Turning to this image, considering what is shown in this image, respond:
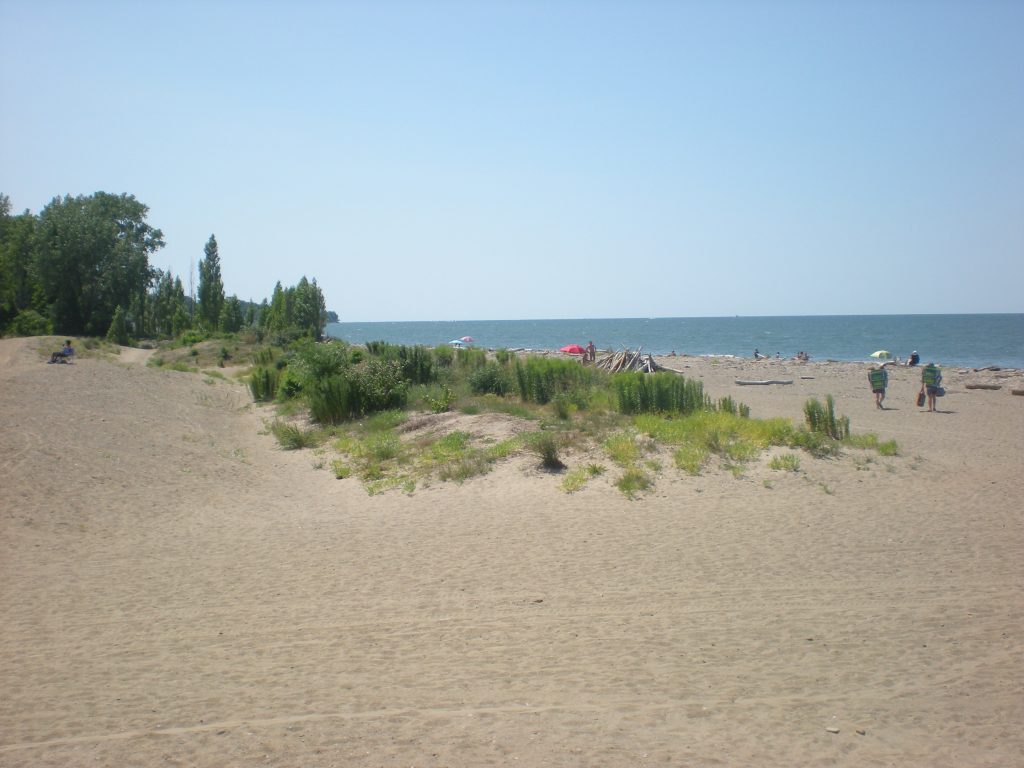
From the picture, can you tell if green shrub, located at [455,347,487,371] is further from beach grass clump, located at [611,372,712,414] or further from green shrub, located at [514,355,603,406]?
beach grass clump, located at [611,372,712,414]

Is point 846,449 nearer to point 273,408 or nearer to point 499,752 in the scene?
point 499,752

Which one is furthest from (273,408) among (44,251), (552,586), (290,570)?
(44,251)

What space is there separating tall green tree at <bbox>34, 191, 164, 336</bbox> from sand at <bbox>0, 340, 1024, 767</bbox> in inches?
1934

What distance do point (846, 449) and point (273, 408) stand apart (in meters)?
16.4

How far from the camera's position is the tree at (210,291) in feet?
204

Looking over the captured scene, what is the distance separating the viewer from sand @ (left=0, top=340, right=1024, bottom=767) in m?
5.24


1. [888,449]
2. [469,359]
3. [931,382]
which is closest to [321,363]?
[469,359]

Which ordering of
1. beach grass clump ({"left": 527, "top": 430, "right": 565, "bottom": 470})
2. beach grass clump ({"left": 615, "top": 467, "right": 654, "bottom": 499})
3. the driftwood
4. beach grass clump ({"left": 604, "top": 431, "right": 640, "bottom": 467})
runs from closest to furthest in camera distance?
beach grass clump ({"left": 615, "top": 467, "right": 654, "bottom": 499}) → beach grass clump ({"left": 604, "top": 431, "right": 640, "bottom": 467}) → beach grass clump ({"left": 527, "top": 430, "right": 565, "bottom": 470}) → the driftwood

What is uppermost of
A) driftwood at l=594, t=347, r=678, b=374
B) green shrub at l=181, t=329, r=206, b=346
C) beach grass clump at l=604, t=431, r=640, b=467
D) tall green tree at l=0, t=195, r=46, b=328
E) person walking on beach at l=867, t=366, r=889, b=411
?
tall green tree at l=0, t=195, r=46, b=328

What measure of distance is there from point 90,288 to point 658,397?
53.3 m

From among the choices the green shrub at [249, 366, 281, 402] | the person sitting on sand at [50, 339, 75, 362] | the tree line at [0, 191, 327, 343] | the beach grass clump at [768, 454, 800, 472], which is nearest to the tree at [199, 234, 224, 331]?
the tree line at [0, 191, 327, 343]

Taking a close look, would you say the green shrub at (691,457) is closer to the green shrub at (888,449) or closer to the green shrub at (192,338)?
the green shrub at (888,449)

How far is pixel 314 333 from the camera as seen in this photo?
48.5 meters

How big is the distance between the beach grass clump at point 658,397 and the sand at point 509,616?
4.57 metres
